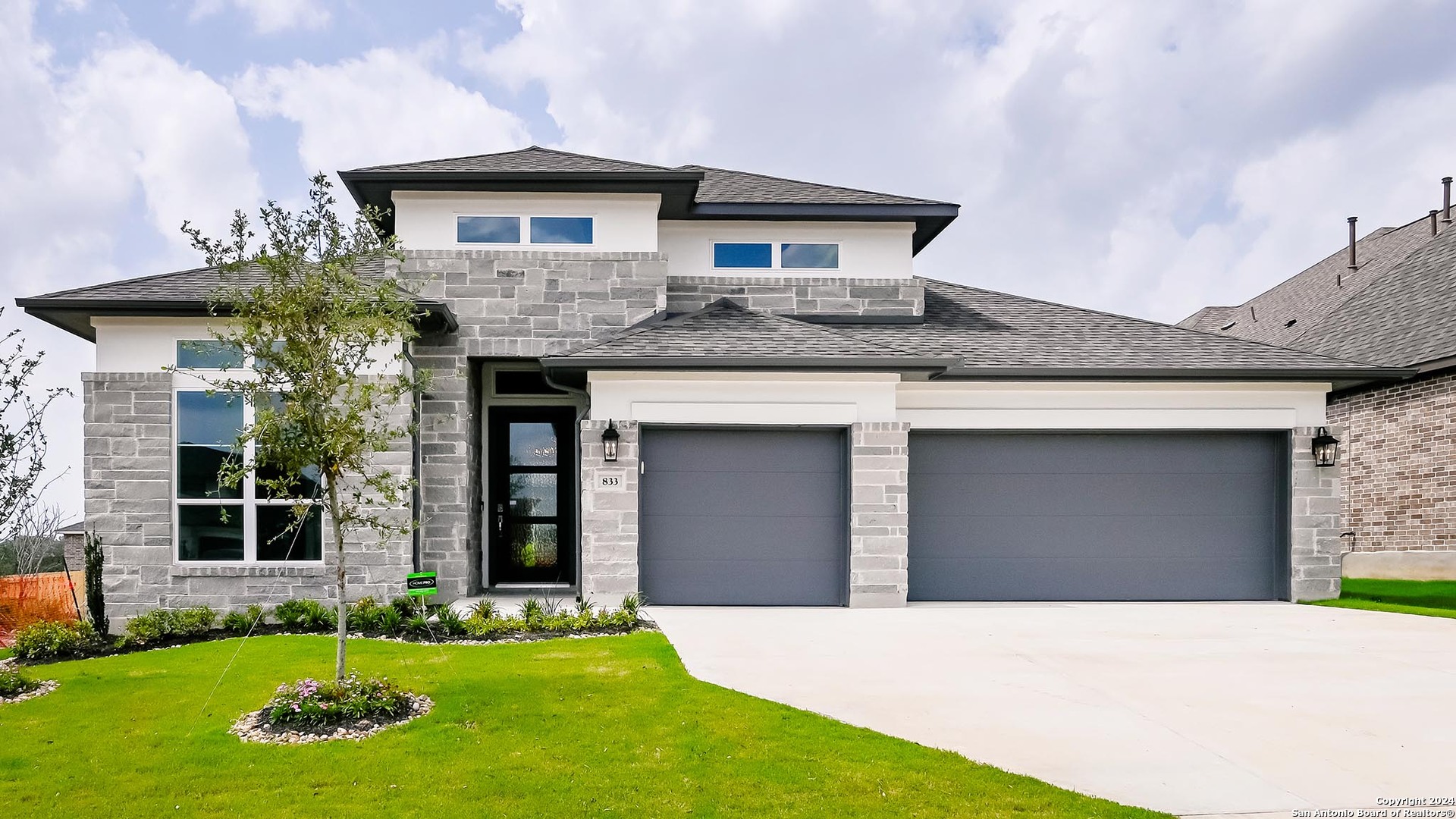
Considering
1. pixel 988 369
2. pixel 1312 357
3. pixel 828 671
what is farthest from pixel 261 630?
pixel 1312 357

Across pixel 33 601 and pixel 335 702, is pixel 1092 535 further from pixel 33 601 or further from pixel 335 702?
pixel 33 601

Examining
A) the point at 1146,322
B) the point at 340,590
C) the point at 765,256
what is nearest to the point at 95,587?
the point at 340,590

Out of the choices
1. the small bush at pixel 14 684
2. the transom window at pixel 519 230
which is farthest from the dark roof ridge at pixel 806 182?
the small bush at pixel 14 684

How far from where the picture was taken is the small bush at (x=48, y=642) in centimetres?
782

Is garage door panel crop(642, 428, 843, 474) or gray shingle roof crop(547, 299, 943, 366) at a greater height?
gray shingle roof crop(547, 299, 943, 366)

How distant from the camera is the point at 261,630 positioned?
883 centimetres

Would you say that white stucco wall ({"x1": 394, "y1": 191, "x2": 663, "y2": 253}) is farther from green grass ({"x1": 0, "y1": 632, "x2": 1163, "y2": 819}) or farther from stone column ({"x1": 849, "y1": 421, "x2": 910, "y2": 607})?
green grass ({"x1": 0, "y1": 632, "x2": 1163, "y2": 819})

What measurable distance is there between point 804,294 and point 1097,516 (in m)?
5.00

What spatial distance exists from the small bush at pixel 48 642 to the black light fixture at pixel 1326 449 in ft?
46.0

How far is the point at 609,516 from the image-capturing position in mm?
9992

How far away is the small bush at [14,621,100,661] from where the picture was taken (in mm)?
7816

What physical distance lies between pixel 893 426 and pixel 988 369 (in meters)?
1.53

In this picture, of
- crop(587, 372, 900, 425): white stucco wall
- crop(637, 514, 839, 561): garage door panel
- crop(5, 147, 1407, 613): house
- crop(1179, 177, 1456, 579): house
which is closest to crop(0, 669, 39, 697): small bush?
crop(5, 147, 1407, 613): house

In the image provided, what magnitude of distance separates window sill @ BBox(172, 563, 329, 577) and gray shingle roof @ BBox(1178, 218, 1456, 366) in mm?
16199
